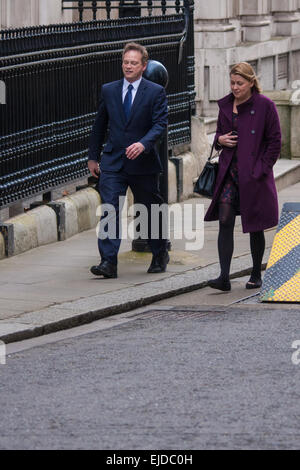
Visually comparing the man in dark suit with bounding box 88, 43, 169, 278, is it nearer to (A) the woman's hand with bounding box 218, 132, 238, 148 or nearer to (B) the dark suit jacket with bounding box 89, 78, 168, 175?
(B) the dark suit jacket with bounding box 89, 78, 168, 175

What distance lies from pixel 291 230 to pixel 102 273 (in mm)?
1481

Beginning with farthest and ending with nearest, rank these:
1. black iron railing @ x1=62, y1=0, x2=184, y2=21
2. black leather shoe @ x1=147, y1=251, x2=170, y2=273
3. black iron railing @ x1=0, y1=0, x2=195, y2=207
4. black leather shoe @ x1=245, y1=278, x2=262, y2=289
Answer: black iron railing @ x1=62, y1=0, x2=184, y2=21
black iron railing @ x1=0, y1=0, x2=195, y2=207
black leather shoe @ x1=147, y1=251, x2=170, y2=273
black leather shoe @ x1=245, y1=278, x2=262, y2=289

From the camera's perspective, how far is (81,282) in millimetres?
10680

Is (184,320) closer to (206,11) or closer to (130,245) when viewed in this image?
(130,245)

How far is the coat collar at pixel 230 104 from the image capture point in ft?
33.8

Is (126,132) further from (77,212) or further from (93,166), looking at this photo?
(77,212)

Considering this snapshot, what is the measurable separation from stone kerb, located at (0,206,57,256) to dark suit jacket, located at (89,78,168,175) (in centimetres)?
134

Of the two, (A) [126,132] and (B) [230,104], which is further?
(A) [126,132]

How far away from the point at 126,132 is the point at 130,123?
2.9 inches

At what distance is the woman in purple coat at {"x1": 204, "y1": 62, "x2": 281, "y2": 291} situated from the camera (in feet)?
33.8

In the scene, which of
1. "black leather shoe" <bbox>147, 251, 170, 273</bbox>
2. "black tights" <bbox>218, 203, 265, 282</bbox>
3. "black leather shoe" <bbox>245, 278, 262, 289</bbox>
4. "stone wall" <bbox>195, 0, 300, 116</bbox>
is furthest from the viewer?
"stone wall" <bbox>195, 0, 300, 116</bbox>

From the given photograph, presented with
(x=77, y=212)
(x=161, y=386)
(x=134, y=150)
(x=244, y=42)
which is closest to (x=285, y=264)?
(x=134, y=150)

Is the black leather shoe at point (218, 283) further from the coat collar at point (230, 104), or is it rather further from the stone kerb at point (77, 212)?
the stone kerb at point (77, 212)

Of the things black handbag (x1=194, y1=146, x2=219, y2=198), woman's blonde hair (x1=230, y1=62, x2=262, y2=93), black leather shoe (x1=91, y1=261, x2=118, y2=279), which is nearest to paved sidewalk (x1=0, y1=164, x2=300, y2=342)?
black leather shoe (x1=91, y1=261, x2=118, y2=279)
